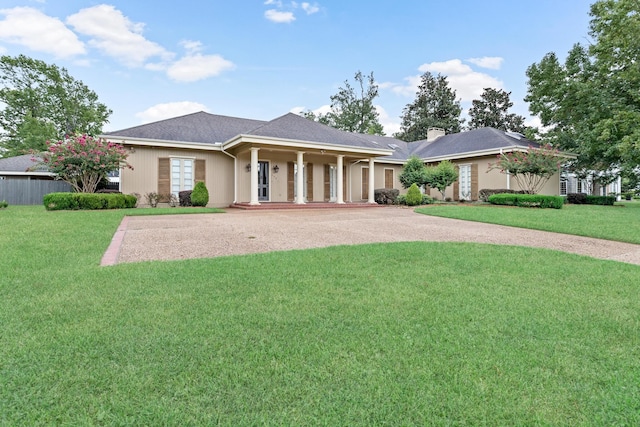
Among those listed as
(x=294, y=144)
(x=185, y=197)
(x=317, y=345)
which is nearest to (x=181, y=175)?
(x=185, y=197)

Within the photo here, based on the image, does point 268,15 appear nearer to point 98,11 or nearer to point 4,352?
point 98,11

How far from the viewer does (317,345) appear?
2137 millimetres

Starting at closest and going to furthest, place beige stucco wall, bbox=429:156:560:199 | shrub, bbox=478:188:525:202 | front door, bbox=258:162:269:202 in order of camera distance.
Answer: front door, bbox=258:162:269:202 < shrub, bbox=478:188:525:202 < beige stucco wall, bbox=429:156:560:199

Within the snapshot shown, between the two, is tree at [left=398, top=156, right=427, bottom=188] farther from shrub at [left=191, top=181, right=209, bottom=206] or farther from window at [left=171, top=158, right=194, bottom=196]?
window at [left=171, top=158, right=194, bottom=196]

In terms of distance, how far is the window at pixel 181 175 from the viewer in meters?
14.4

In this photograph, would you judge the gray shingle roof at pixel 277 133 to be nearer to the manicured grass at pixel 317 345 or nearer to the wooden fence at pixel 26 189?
the wooden fence at pixel 26 189

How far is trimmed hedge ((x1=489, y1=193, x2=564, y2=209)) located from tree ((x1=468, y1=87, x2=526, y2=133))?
1049 inches

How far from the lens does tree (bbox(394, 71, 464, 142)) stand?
1502 inches

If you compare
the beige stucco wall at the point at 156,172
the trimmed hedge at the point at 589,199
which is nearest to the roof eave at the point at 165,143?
the beige stucco wall at the point at 156,172

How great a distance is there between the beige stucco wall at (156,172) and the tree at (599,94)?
16.4m

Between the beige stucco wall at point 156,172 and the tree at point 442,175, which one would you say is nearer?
the beige stucco wall at point 156,172

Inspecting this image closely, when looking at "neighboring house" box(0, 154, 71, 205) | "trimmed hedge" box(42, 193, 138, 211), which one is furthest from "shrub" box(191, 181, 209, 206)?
"neighboring house" box(0, 154, 71, 205)

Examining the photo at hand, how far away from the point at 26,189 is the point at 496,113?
41.1 metres

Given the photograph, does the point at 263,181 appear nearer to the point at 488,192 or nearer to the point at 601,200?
the point at 488,192
